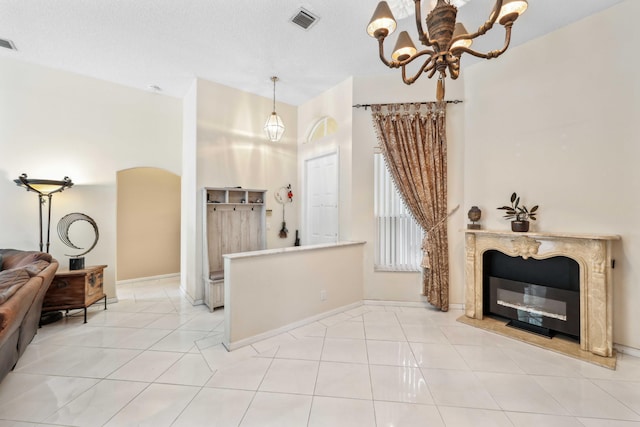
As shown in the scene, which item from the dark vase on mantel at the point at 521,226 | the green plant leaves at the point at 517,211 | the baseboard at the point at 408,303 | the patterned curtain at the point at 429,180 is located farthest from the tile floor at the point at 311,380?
the green plant leaves at the point at 517,211

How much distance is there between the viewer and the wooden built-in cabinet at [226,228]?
3840 mm

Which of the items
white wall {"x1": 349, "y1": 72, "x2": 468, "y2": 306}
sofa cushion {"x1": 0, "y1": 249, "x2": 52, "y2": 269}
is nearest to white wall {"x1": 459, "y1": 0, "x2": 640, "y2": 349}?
white wall {"x1": 349, "y1": 72, "x2": 468, "y2": 306}

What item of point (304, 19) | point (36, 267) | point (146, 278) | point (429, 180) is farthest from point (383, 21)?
point (146, 278)

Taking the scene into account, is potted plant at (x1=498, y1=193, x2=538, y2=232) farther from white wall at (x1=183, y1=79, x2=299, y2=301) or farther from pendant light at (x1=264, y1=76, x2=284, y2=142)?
white wall at (x1=183, y1=79, x2=299, y2=301)

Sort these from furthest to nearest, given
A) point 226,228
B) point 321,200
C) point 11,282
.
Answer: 1. point 321,200
2. point 226,228
3. point 11,282

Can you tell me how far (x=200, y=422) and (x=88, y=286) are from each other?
2.68 metres

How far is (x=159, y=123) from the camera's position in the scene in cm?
445

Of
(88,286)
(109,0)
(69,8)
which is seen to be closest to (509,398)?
(88,286)

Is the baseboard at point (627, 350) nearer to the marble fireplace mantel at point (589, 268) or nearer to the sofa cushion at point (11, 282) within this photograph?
the marble fireplace mantel at point (589, 268)

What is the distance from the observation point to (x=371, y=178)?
3949mm

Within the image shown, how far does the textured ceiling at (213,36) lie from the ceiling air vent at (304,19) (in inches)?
2.3

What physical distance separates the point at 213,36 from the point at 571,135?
4.04m

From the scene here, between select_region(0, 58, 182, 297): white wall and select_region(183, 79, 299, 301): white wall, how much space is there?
3.20 feet

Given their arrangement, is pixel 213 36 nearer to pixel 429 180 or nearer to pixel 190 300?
pixel 429 180
